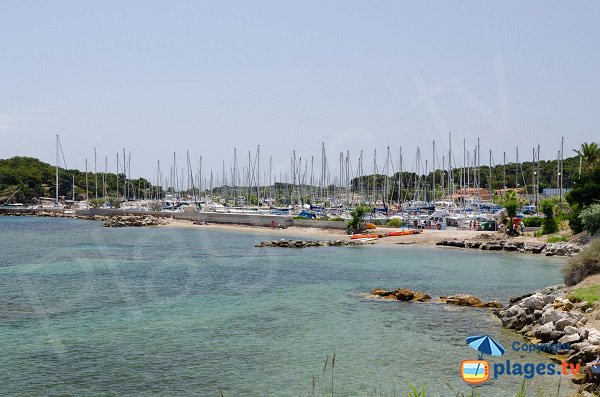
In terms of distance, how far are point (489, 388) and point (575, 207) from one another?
146 feet

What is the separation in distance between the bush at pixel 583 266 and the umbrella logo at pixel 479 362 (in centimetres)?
1390

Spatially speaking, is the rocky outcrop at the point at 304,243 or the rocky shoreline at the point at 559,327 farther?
the rocky outcrop at the point at 304,243

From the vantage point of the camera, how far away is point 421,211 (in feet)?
326

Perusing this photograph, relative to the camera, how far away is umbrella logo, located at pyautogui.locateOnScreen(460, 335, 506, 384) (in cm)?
1792

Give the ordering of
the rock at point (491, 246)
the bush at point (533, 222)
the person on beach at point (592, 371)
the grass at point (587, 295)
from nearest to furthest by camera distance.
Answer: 1. the person on beach at point (592, 371)
2. the grass at point (587, 295)
3. the rock at point (491, 246)
4. the bush at point (533, 222)

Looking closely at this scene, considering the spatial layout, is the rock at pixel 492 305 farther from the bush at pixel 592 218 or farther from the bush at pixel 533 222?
the bush at pixel 533 222

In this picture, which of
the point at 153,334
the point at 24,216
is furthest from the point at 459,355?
the point at 24,216

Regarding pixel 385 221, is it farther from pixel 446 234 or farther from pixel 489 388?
pixel 489 388

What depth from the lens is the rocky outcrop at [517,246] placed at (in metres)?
53.6

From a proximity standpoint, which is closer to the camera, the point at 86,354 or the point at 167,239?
the point at 86,354

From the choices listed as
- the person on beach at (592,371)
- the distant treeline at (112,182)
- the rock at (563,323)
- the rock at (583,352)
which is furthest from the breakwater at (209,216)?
the person on beach at (592,371)

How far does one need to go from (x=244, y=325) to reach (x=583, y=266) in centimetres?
1844

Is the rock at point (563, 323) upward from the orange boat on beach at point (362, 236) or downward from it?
upward

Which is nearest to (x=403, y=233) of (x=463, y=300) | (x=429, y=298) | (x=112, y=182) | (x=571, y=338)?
(x=429, y=298)
